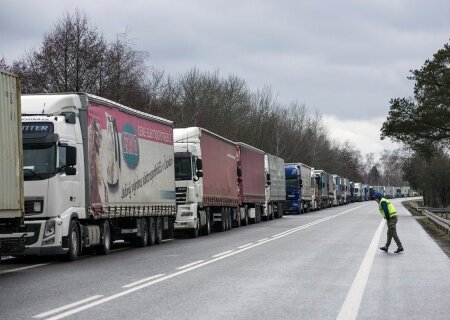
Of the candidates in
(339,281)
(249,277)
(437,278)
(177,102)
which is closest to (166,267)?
(249,277)

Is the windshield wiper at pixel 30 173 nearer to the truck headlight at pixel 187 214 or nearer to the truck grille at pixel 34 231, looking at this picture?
the truck grille at pixel 34 231

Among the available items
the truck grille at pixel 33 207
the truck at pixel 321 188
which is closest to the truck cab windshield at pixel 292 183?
the truck at pixel 321 188

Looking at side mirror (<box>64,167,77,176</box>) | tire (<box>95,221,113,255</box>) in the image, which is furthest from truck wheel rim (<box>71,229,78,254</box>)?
tire (<box>95,221,113,255</box>)

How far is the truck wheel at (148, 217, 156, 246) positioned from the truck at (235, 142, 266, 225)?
12680mm

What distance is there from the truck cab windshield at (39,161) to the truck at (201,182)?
34.5 ft

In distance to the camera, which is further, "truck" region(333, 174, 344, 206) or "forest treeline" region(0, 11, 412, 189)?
Result: "truck" region(333, 174, 344, 206)

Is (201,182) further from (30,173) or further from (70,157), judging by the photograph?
(30,173)

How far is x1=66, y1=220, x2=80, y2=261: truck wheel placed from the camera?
1712 cm

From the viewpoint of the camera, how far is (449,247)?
22.0 metres

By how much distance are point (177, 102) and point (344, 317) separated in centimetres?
5475

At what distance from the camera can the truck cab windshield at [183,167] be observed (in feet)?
89.4

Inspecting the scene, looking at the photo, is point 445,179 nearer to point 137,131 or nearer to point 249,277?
point 137,131

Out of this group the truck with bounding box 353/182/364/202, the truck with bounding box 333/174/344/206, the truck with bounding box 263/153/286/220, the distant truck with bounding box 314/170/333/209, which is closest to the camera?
the truck with bounding box 263/153/286/220

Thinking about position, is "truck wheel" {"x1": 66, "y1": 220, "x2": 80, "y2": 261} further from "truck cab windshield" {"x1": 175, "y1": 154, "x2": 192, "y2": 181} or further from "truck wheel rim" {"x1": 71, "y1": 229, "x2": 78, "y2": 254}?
"truck cab windshield" {"x1": 175, "y1": 154, "x2": 192, "y2": 181}
